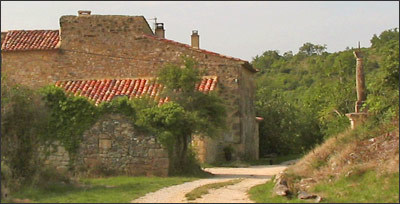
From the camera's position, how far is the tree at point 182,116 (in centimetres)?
1827

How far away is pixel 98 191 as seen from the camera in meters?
13.5

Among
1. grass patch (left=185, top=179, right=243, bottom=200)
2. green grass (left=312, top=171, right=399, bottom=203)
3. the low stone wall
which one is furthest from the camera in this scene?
the low stone wall

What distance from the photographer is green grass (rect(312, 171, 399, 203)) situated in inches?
455

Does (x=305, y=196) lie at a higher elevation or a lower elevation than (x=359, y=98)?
lower

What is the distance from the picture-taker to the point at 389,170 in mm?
12906

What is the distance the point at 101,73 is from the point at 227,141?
22.8ft

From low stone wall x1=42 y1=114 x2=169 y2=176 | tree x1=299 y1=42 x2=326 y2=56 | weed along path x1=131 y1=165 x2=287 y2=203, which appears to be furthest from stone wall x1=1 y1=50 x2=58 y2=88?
tree x1=299 y1=42 x2=326 y2=56

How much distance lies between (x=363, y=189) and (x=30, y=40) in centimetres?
2104

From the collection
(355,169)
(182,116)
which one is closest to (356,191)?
(355,169)

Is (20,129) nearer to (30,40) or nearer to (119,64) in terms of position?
(119,64)

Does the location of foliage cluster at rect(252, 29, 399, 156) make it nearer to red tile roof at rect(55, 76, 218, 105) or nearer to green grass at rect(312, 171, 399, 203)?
green grass at rect(312, 171, 399, 203)

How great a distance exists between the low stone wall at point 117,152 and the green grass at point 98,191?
133 centimetres

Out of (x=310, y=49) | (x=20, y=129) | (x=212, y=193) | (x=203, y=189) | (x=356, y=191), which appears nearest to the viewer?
(x=356, y=191)

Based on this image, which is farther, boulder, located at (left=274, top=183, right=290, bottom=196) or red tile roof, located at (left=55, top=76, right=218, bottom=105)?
red tile roof, located at (left=55, top=76, right=218, bottom=105)
